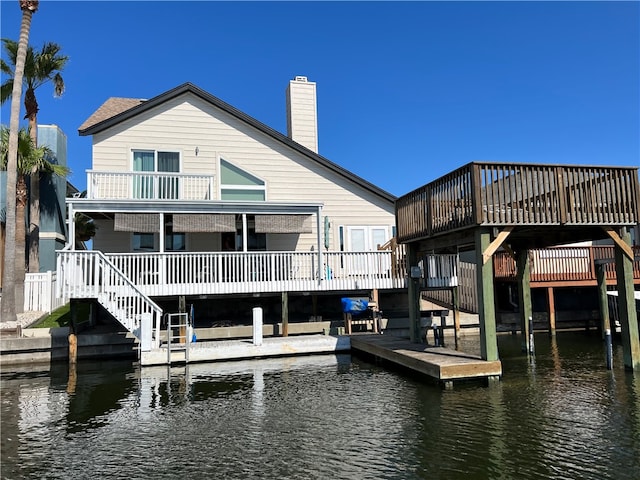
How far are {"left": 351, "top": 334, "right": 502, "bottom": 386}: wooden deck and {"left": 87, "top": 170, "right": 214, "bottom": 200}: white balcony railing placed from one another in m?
8.20

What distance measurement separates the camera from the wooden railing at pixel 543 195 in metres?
9.93

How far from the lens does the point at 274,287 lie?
15.3 metres

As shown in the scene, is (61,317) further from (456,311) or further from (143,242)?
(456,311)

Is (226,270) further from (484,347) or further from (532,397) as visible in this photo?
(532,397)

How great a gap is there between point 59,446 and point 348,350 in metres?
9.28

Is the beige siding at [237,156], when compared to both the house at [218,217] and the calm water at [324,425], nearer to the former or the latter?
the house at [218,217]

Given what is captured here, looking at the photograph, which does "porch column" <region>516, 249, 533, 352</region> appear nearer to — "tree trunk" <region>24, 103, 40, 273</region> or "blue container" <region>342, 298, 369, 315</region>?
"blue container" <region>342, 298, 369, 315</region>

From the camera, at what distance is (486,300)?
32.0 feet

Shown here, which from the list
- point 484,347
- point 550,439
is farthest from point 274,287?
point 550,439

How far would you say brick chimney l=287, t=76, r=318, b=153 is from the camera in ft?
71.0

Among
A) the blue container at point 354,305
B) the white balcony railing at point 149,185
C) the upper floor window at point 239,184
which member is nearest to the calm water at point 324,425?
the blue container at point 354,305

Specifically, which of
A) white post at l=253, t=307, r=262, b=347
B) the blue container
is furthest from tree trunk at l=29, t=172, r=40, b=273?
the blue container

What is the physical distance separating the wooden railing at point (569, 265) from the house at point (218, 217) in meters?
5.67

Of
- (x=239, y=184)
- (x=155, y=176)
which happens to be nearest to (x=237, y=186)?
(x=239, y=184)
